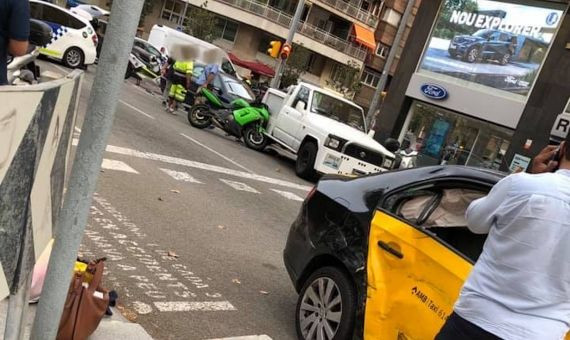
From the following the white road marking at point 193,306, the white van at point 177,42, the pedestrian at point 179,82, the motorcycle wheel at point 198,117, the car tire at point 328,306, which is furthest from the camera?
the white van at point 177,42

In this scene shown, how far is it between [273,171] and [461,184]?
8755 millimetres

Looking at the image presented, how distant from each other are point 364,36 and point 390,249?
1987 inches

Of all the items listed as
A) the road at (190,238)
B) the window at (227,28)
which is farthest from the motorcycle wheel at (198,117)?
the window at (227,28)

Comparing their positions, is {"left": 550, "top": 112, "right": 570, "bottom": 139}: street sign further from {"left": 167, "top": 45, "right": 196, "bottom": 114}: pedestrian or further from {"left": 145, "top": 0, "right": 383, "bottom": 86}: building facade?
{"left": 145, "top": 0, "right": 383, "bottom": 86}: building facade

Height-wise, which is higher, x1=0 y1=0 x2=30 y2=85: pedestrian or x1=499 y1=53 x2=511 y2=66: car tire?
x1=499 y1=53 x2=511 y2=66: car tire

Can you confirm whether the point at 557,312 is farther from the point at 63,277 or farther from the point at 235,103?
the point at 235,103

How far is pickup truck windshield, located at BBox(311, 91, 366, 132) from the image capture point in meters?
13.3

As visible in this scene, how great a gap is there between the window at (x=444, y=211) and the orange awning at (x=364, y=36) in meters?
48.9

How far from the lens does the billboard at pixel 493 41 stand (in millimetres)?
20250

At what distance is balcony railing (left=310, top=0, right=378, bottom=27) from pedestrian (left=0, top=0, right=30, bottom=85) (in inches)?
1901

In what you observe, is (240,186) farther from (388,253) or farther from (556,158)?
(556,158)

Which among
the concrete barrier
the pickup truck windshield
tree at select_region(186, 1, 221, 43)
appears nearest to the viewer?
the concrete barrier

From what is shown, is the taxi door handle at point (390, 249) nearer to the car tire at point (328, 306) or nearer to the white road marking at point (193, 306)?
the car tire at point (328, 306)

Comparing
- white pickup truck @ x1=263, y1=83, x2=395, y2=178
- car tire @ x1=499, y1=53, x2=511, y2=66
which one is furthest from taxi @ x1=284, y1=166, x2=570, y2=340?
car tire @ x1=499, y1=53, x2=511, y2=66
